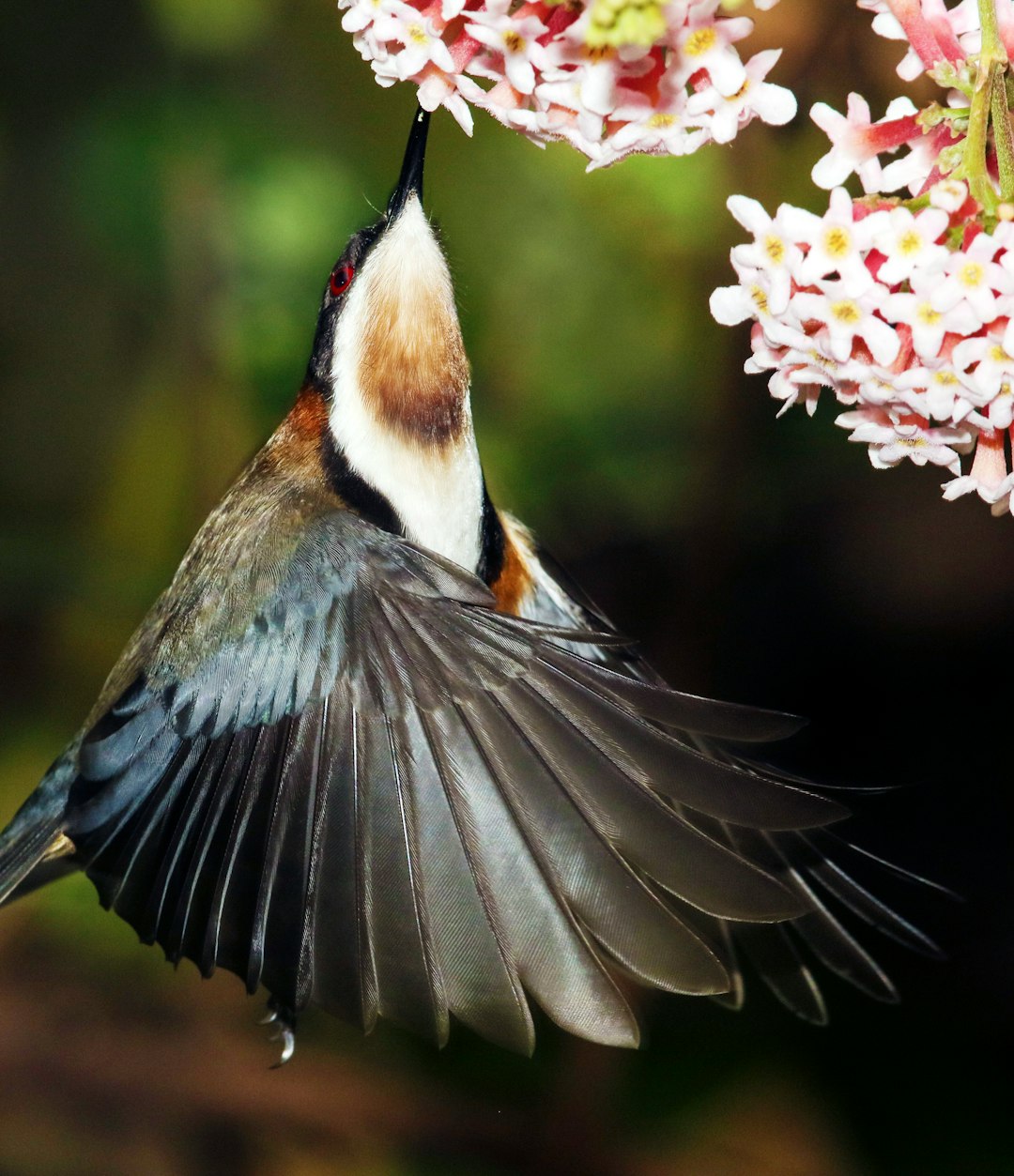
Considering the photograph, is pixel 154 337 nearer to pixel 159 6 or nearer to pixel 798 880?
pixel 159 6

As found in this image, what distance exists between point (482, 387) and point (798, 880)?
1622 millimetres

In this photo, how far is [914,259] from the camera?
118 centimetres

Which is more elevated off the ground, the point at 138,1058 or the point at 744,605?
the point at 744,605

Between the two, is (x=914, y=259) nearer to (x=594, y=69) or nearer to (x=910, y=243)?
(x=910, y=243)

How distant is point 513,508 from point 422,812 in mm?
1599

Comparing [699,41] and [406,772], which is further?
[406,772]

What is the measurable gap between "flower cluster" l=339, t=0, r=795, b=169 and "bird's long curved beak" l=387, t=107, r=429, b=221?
0.58 m

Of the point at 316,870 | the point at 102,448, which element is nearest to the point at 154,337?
the point at 102,448

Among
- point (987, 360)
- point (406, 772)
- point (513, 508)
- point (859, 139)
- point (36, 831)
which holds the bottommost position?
point (36, 831)

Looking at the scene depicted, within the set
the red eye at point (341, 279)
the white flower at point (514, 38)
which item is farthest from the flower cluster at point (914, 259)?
the red eye at point (341, 279)

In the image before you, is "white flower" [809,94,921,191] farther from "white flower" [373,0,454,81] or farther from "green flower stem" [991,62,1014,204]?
"white flower" [373,0,454,81]

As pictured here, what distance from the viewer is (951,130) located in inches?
49.5

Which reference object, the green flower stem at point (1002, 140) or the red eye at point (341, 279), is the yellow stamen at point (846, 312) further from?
the red eye at point (341, 279)

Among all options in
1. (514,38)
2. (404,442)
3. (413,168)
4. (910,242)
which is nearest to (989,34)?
(910,242)
